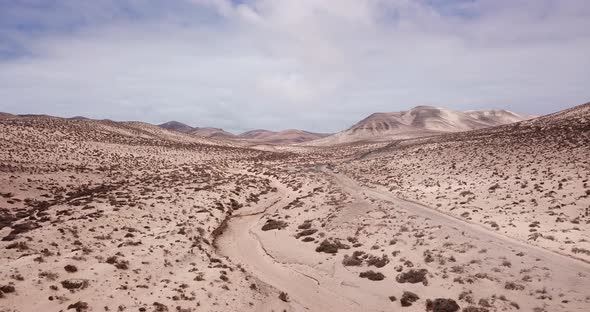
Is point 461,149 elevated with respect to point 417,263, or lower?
elevated

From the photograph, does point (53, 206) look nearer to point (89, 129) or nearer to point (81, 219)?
point (81, 219)

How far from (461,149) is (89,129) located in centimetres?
6719

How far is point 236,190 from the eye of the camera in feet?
139

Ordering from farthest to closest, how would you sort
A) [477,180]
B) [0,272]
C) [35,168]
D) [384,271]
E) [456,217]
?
[35,168] < [477,180] < [456,217] < [384,271] < [0,272]

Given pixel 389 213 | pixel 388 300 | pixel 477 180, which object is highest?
pixel 477 180

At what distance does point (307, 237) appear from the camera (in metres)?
27.1

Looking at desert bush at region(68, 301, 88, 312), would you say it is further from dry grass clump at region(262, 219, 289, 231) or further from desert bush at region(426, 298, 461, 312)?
dry grass clump at region(262, 219, 289, 231)

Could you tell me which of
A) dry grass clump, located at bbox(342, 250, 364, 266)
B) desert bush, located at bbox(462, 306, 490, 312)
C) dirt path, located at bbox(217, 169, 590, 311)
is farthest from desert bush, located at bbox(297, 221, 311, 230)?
desert bush, located at bbox(462, 306, 490, 312)

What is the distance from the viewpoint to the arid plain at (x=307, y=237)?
653 inches

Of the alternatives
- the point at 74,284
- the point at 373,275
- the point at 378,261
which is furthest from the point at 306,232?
the point at 74,284

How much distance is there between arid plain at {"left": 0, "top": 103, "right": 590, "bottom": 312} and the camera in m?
16.6

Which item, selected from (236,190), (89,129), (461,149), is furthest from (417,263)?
(89,129)

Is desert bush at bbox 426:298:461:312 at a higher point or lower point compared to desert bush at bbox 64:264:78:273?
higher

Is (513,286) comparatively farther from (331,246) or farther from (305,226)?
(305,226)
